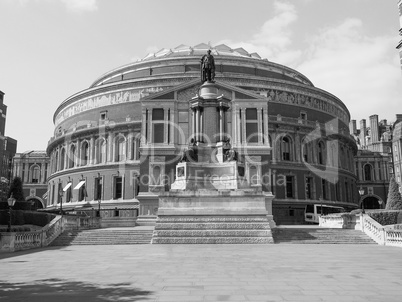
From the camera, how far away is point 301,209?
5394 cm

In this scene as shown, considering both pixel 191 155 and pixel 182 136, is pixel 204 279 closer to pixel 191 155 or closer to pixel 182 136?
pixel 191 155

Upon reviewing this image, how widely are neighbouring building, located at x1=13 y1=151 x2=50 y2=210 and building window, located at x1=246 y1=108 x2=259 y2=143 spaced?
164ft

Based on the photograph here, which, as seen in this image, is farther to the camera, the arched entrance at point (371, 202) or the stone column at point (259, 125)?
the arched entrance at point (371, 202)

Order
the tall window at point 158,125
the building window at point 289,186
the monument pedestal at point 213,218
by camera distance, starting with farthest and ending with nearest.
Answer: the building window at point 289,186 < the tall window at point 158,125 < the monument pedestal at point 213,218

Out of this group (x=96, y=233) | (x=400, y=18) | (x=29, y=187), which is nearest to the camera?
(x=96, y=233)

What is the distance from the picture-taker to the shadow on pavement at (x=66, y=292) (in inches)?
325

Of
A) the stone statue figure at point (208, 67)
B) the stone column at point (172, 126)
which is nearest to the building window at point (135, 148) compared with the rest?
the stone column at point (172, 126)

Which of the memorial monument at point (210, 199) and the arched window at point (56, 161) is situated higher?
the arched window at point (56, 161)

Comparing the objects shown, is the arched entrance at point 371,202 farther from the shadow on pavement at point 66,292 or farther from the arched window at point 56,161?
the shadow on pavement at point 66,292

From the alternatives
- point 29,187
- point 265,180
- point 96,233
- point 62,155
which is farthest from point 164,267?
point 29,187

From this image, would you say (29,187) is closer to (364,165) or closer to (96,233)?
(96,233)

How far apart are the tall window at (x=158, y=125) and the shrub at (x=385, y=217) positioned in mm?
23060

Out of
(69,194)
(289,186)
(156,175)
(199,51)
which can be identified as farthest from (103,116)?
(289,186)

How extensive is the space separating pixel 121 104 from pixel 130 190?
1187 cm
